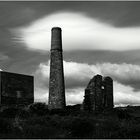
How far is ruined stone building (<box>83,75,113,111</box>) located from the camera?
29594mm

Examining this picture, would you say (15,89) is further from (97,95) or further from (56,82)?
(97,95)

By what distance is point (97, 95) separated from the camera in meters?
30.1

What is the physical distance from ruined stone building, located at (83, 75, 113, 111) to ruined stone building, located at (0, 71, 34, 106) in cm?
672

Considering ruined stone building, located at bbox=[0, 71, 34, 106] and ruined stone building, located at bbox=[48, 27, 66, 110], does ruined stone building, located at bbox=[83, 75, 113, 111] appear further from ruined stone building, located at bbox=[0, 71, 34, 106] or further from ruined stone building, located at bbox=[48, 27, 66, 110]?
ruined stone building, located at bbox=[0, 71, 34, 106]

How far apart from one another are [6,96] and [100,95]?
899 cm

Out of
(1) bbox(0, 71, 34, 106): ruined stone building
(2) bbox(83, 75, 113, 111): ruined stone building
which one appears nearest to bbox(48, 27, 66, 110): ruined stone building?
(2) bbox(83, 75, 113, 111): ruined stone building

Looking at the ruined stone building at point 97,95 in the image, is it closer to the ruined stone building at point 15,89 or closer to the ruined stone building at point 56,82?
the ruined stone building at point 56,82

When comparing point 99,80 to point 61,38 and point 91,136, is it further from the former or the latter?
point 91,136

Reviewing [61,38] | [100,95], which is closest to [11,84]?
[61,38]

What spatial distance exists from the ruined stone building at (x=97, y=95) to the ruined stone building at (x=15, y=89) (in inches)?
265

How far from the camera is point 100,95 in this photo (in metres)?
30.6

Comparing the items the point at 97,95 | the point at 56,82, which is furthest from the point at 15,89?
the point at 97,95

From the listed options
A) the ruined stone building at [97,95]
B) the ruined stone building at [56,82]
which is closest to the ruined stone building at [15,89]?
the ruined stone building at [56,82]

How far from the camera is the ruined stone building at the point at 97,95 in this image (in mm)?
29594
